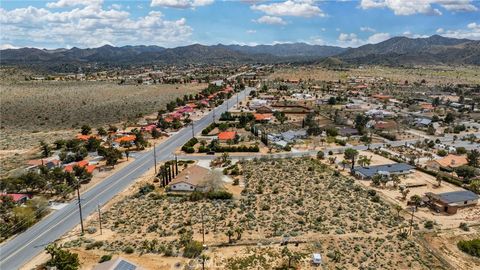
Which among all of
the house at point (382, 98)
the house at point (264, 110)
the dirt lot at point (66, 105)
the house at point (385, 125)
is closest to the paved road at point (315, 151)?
the house at point (385, 125)

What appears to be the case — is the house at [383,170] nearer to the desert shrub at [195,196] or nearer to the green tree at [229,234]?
the desert shrub at [195,196]

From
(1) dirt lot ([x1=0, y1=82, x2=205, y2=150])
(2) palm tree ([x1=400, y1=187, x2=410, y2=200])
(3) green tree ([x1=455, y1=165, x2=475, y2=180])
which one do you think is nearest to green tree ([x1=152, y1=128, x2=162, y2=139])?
(1) dirt lot ([x1=0, y1=82, x2=205, y2=150])

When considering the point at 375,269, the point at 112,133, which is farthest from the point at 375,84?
the point at 375,269

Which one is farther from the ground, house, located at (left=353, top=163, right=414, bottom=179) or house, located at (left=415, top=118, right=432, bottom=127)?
house, located at (left=415, top=118, right=432, bottom=127)

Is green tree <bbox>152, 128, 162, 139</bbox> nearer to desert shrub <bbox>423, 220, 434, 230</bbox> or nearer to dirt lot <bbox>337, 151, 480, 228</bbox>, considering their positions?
dirt lot <bbox>337, 151, 480, 228</bbox>

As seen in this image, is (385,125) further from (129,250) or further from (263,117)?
(129,250)

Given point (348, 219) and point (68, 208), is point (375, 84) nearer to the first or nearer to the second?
point (348, 219)
